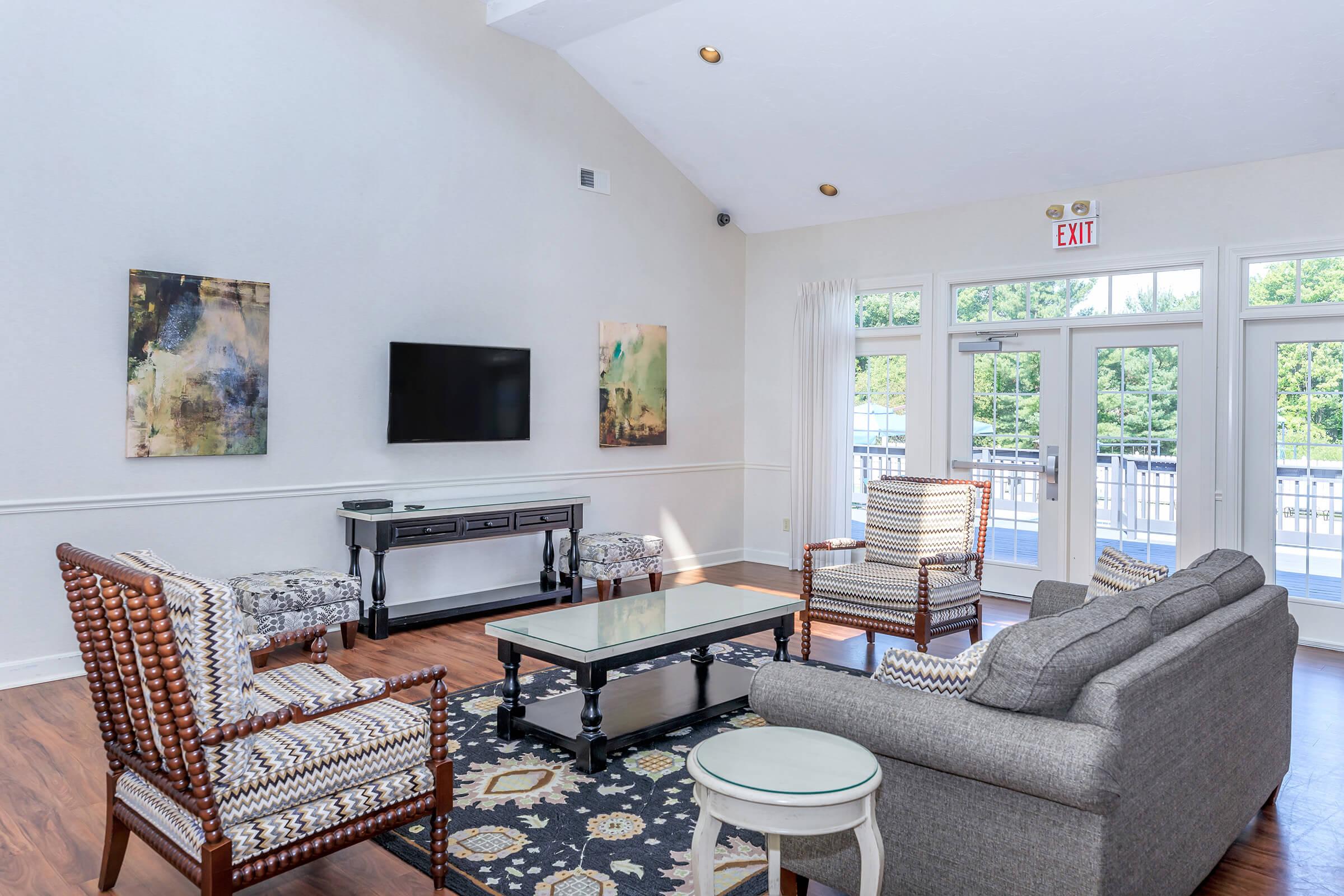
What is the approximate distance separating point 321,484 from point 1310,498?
584cm

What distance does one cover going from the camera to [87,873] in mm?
2781

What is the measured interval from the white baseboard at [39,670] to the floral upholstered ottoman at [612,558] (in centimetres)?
297

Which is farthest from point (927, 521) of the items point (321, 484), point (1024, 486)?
point (321, 484)

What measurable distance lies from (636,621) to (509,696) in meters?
0.61

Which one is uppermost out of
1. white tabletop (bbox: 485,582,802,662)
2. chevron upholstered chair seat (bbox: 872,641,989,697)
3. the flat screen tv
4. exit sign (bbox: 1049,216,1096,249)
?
exit sign (bbox: 1049,216,1096,249)

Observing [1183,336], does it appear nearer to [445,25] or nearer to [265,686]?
[445,25]

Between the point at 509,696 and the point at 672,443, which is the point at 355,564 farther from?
the point at 672,443

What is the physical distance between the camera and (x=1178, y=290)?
19.7 ft

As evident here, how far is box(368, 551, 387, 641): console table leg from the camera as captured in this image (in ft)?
18.3

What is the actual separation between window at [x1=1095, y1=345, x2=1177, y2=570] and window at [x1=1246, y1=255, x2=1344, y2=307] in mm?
584

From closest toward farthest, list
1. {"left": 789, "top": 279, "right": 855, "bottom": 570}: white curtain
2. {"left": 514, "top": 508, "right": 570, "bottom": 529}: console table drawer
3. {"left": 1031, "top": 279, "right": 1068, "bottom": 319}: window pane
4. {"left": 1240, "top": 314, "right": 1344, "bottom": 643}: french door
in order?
{"left": 1240, "top": 314, "right": 1344, "bottom": 643}: french door → {"left": 514, "top": 508, "right": 570, "bottom": 529}: console table drawer → {"left": 1031, "top": 279, "right": 1068, "bottom": 319}: window pane → {"left": 789, "top": 279, "right": 855, "bottom": 570}: white curtain

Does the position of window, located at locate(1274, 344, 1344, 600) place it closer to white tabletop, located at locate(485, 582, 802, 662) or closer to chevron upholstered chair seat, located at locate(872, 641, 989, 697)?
white tabletop, located at locate(485, 582, 802, 662)

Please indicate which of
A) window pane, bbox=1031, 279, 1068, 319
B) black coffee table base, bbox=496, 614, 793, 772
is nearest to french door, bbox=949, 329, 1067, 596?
window pane, bbox=1031, 279, 1068, 319

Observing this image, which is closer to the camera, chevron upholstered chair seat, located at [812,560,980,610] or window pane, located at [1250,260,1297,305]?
chevron upholstered chair seat, located at [812,560,980,610]
